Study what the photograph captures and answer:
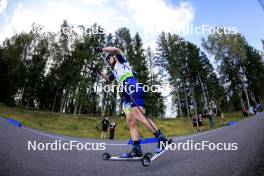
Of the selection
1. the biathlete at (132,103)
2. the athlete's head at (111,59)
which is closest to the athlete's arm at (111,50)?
the biathlete at (132,103)

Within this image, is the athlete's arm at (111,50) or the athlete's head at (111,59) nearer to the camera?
the athlete's arm at (111,50)

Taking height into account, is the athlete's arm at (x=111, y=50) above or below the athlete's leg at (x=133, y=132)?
above

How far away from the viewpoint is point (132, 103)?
3336 millimetres

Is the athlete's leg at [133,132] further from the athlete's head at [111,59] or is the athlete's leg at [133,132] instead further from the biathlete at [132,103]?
the athlete's head at [111,59]

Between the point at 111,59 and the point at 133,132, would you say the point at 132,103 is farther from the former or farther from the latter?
the point at 111,59

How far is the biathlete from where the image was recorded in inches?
129

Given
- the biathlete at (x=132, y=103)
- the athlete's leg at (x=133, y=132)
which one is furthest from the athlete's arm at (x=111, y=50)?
the athlete's leg at (x=133, y=132)

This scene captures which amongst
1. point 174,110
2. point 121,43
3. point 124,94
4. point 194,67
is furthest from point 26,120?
point 174,110

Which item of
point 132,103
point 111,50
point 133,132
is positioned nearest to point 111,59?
point 111,50

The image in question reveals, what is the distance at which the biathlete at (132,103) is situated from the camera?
3.28m

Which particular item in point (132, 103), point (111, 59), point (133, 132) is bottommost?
point (133, 132)

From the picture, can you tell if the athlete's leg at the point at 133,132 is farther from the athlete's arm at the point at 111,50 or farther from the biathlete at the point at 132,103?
the athlete's arm at the point at 111,50

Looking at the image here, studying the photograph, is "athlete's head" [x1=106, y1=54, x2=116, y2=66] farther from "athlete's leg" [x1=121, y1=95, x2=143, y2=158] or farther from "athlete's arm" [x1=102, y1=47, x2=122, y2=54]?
"athlete's leg" [x1=121, y1=95, x2=143, y2=158]

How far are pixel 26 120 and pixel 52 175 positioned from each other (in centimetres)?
320
